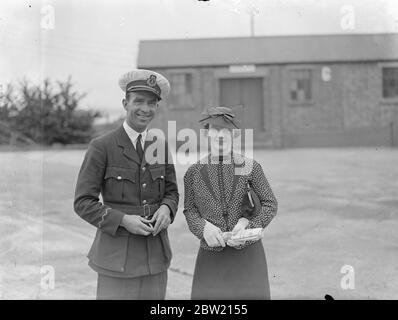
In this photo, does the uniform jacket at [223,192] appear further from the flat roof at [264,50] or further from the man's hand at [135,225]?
the flat roof at [264,50]

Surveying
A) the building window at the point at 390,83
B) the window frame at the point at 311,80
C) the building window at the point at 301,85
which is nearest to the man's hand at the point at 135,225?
the window frame at the point at 311,80

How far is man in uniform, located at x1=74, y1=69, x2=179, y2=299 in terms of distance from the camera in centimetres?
262

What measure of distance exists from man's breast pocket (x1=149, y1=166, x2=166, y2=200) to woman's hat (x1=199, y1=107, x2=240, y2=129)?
1.18ft

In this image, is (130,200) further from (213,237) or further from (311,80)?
(311,80)

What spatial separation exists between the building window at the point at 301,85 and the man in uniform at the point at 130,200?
16006 millimetres

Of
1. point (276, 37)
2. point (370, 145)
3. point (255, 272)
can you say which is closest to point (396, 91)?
point (370, 145)

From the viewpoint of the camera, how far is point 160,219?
264cm

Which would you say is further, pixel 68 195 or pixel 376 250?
pixel 68 195

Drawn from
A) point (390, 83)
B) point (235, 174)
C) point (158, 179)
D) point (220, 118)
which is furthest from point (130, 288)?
point (390, 83)

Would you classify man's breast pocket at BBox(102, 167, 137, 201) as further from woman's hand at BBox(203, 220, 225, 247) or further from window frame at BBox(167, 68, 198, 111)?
window frame at BBox(167, 68, 198, 111)

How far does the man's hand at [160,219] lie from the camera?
104 inches

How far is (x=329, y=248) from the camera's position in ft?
19.2
